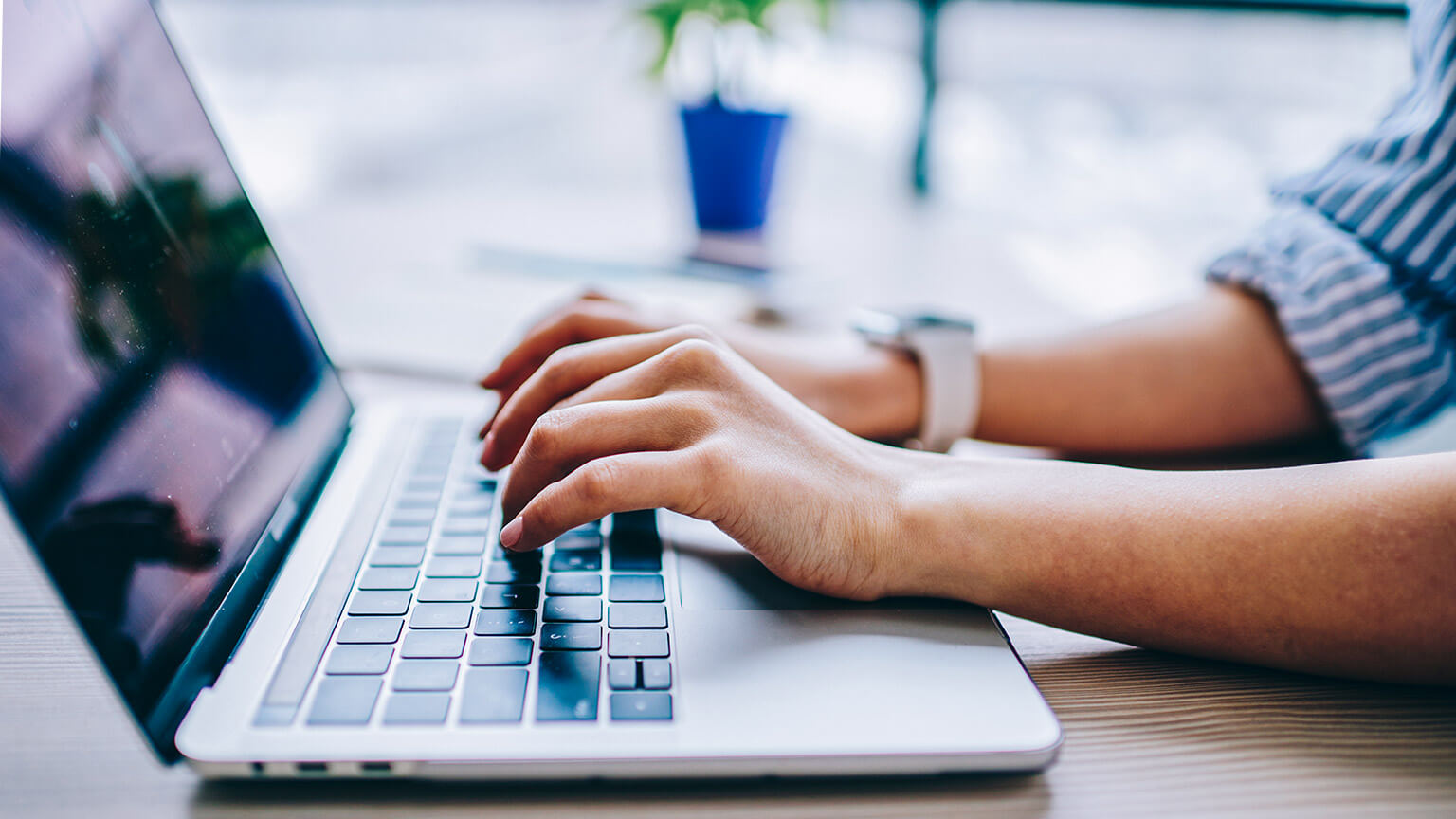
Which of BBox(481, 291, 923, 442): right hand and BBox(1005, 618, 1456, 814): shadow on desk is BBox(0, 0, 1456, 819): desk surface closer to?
BBox(1005, 618, 1456, 814): shadow on desk

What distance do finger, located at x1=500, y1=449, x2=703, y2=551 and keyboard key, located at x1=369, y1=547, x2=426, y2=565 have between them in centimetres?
7

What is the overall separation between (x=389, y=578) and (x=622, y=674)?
13cm

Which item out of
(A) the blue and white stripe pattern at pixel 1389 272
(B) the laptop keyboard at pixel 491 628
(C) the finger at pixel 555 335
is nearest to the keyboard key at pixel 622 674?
(B) the laptop keyboard at pixel 491 628

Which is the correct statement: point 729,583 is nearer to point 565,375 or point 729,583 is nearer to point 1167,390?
point 565,375

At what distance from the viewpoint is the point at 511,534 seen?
36 centimetres

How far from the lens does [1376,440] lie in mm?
557

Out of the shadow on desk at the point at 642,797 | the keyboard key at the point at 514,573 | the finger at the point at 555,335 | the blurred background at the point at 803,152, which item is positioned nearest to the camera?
the shadow on desk at the point at 642,797

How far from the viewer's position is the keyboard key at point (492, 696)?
283 millimetres

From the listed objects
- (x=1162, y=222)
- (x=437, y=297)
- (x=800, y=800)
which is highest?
(x=800, y=800)

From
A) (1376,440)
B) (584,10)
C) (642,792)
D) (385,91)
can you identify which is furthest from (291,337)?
(385,91)

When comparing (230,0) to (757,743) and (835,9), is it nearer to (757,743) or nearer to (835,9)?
(835,9)

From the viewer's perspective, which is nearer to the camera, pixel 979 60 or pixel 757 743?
pixel 757 743

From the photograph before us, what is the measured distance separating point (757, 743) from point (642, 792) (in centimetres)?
4

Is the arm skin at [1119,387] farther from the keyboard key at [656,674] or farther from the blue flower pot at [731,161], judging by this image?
the blue flower pot at [731,161]
